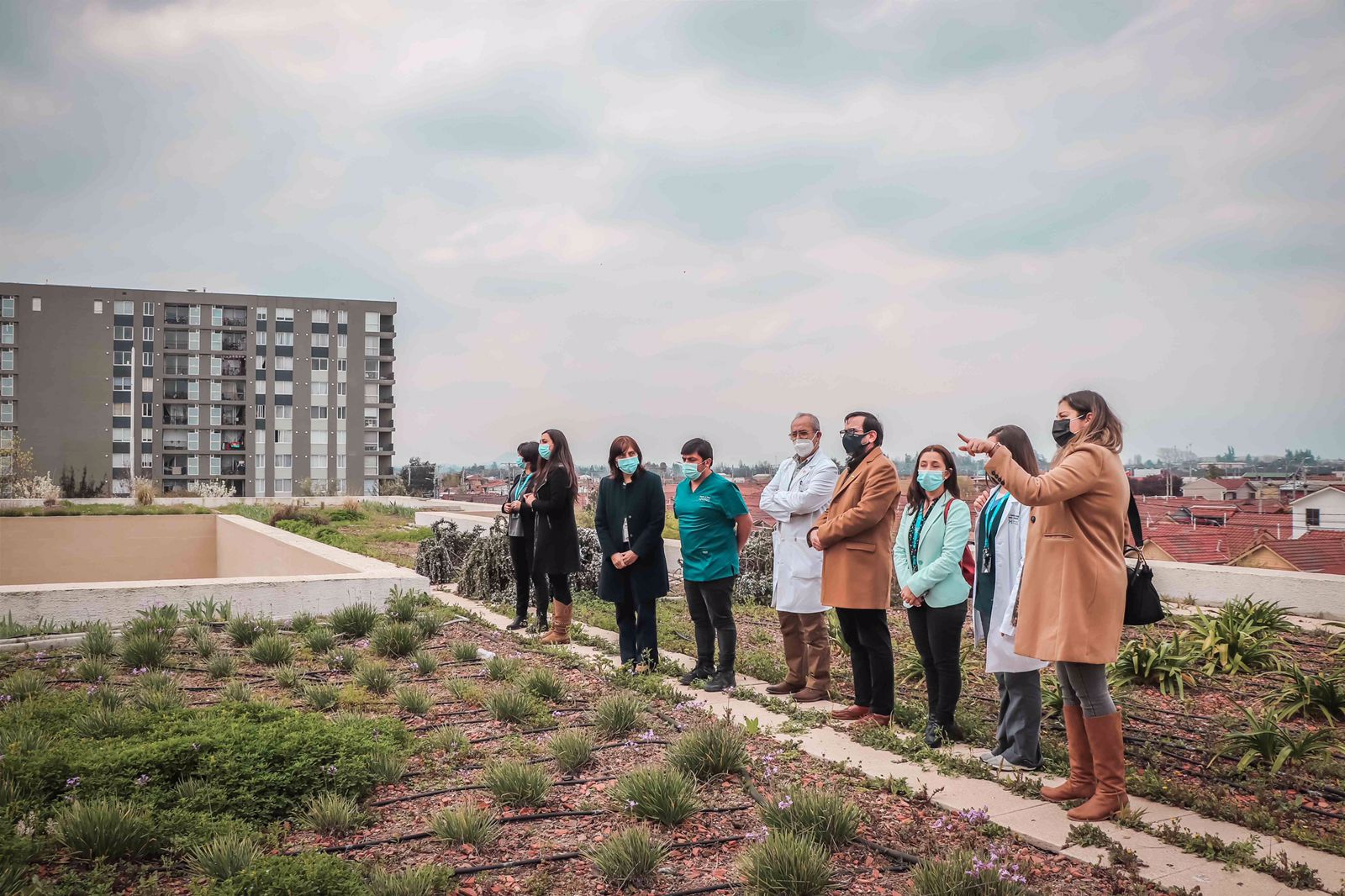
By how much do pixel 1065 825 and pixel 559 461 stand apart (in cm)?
562

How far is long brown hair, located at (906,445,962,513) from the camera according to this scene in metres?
5.61

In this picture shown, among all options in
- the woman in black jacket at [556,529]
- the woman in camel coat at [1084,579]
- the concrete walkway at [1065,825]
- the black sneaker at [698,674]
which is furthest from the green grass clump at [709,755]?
the woman in black jacket at [556,529]

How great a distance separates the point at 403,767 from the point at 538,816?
95 cm

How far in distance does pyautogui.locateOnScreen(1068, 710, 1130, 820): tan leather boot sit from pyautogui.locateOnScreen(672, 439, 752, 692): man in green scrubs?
277 cm

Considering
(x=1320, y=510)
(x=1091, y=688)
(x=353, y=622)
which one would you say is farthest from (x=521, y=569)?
(x=1320, y=510)

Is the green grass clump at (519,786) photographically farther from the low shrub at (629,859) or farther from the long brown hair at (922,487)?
Answer: the long brown hair at (922,487)

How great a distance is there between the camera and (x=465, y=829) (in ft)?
12.1

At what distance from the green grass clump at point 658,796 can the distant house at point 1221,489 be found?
48.8ft

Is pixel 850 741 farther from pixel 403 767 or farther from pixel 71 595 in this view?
pixel 71 595

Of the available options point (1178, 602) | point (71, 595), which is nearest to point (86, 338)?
point (71, 595)

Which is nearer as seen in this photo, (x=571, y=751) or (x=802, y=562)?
(x=571, y=751)

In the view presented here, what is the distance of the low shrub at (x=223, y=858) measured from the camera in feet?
10.6

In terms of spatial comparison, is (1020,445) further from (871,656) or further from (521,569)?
(521,569)

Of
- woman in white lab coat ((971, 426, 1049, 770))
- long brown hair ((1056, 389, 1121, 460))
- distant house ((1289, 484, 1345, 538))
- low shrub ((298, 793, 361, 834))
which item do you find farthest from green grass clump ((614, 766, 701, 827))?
distant house ((1289, 484, 1345, 538))
